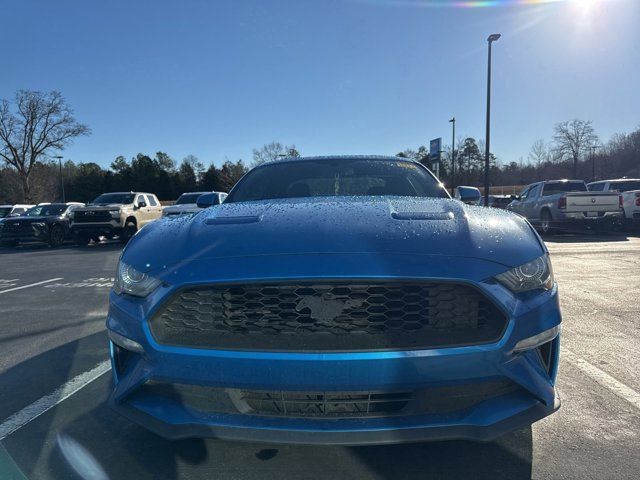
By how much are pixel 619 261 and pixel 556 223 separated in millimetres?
6365

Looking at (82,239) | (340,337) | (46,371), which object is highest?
(340,337)

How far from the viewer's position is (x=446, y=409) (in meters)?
1.93

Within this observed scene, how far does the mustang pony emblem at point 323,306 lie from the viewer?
1.99 metres

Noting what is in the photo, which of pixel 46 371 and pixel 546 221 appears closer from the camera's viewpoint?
pixel 46 371

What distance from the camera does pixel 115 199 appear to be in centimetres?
1803

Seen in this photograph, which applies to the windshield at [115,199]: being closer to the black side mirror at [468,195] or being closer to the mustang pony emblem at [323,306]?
the black side mirror at [468,195]

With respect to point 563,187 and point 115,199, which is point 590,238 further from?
point 115,199

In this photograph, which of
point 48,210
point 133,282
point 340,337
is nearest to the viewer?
point 340,337

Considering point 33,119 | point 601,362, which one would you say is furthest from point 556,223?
point 33,119

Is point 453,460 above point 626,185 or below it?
below

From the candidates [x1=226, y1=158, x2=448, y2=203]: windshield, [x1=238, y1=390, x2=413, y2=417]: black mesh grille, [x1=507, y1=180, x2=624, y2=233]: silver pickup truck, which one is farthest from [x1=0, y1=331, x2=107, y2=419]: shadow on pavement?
[x1=507, y1=180, x2=624, y2=233]: silver pickup truck

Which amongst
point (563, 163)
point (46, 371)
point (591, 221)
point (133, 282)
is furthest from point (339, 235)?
point (563, 163)

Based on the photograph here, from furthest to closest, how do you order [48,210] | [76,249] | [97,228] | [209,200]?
[48,210], [97,228], [76,249], [209,200]

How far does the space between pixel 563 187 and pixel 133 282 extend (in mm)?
17769
